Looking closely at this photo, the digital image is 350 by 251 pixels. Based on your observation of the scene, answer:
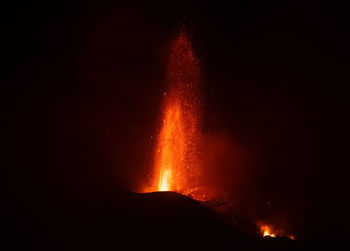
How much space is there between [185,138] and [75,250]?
1276 centimetres

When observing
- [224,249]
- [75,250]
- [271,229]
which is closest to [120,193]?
[75,250]

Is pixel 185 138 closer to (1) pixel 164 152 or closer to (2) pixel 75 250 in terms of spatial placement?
(1) pixel 164 152

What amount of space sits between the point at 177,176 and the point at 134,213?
908 cm

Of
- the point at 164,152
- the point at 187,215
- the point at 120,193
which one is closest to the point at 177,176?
the point at 164,152

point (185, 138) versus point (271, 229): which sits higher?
point (185, 138)

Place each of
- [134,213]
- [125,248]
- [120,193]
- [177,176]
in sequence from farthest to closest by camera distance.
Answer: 1. [177,176]
2. [120,193]
3. [134,213]
4. [125,248]

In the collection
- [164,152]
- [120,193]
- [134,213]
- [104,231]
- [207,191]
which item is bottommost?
[104,231]

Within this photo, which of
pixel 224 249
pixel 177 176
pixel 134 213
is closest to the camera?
pixel 224 249

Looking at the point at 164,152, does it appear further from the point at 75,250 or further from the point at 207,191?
the point at 75,250

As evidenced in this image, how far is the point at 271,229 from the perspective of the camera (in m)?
31.8

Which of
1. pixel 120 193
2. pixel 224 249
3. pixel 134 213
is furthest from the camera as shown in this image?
pixel 120 193

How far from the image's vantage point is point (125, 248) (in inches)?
416

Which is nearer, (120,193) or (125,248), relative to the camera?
(125,248)

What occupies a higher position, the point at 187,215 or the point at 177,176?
the point at 177,176
